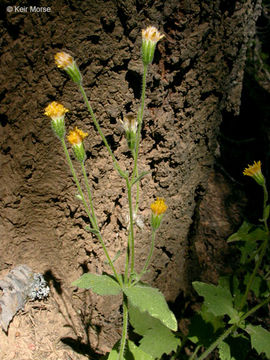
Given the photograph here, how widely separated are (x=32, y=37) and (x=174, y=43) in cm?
66

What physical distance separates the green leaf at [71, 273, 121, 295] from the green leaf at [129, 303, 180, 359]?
0.46m

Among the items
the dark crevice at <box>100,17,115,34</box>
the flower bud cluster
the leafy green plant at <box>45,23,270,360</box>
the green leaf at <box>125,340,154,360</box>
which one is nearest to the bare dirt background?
the dark crevice at <box>100,17,115,34</box>

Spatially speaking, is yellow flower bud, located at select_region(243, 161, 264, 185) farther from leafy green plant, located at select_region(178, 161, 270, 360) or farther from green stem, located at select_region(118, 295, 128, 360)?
green stem, located at select_region(118, 295, 128, 360)

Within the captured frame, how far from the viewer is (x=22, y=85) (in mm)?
1396

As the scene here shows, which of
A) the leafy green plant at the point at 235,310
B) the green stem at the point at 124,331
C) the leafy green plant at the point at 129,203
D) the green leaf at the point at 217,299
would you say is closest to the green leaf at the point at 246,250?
the leafy green plant at the point at 235,310

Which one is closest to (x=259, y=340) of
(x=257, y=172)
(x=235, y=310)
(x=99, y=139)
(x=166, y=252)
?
(x=235, y=310)

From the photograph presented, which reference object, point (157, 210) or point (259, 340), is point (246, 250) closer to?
point (259, 340)

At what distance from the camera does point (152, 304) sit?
1.23 meters

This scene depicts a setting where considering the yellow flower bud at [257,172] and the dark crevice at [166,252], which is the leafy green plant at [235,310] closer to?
the yellow flower bud at [257,172]

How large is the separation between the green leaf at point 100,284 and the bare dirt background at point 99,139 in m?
0.40

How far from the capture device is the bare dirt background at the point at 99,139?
1337mm

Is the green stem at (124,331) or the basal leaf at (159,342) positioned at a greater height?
the green stem at (124,331)

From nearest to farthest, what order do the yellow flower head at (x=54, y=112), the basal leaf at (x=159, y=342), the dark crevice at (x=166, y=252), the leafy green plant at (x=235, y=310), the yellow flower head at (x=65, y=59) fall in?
the yellow flower head at (x=65, y=59) < the yellow flower head at (x=54, y=112) < the leafy green plant at (x=235, y=310) < the basal leaf at (x=159, y=342) < the dark crevice at (x=166, y=252)

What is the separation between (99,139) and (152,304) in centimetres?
83
